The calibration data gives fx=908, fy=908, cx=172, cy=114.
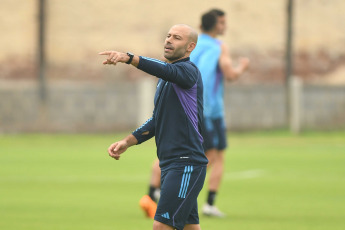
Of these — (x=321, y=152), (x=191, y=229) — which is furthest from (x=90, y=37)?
(x=191, y=229)

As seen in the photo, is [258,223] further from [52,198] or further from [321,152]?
[321,152]

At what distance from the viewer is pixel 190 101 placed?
22.6 feet

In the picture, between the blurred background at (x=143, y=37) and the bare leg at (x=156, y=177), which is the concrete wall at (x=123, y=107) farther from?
the bare leg at (x=156, y=177)

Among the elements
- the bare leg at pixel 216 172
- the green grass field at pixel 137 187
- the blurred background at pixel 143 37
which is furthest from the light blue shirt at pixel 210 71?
the blurred background at pixel 143 37

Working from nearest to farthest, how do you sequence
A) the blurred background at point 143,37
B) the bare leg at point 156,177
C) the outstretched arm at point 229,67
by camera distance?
the bare leg at point 156,177 → the outstretched arm at point 229,67 → the blurred background at point 143,37

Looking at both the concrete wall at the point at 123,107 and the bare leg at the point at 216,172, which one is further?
the concrete wall at the point at 123,107

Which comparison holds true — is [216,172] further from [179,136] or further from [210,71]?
[179,136]

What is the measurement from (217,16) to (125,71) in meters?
30.8

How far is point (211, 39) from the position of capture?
1119cm

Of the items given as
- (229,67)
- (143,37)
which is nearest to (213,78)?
(229,67)

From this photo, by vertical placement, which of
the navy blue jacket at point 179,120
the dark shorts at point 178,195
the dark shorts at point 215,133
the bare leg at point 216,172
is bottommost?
the bare leg at point 216,172

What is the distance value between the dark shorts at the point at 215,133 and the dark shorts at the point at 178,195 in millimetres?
4281

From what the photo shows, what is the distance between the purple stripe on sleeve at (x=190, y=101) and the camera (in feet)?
22.4

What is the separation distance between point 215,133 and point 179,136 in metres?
4.48
